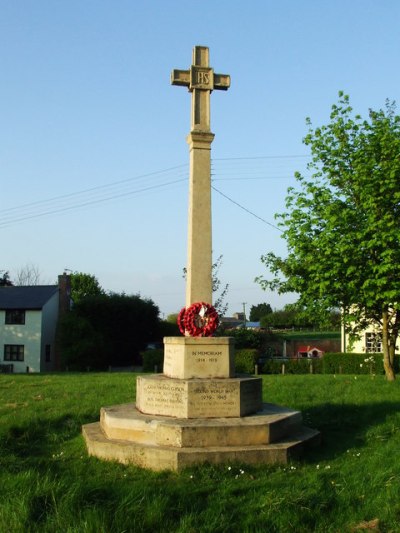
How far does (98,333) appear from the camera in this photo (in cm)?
4125

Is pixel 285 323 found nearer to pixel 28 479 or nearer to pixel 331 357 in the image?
pixel 331 357

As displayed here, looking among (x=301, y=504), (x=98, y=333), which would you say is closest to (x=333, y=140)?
(x=301, y=504)

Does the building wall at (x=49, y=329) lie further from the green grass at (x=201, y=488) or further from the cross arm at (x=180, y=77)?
the cross arm at (x=180, y=77)

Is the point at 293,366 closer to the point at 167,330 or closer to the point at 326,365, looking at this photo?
the point at 326,365

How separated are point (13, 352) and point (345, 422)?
38.0 metres

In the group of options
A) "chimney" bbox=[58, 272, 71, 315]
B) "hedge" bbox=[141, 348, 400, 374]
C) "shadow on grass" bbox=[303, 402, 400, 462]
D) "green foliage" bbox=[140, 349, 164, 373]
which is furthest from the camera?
"chimney" bbox=[58, 272, 71, 315]

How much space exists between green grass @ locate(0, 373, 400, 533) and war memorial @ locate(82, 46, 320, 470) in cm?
25

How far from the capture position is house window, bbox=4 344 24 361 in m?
42.8

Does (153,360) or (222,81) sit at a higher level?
A: (222,81)

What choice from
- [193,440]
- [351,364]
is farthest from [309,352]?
[193,440]

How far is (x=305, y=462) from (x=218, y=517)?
247 centimetres

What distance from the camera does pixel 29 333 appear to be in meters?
42.6

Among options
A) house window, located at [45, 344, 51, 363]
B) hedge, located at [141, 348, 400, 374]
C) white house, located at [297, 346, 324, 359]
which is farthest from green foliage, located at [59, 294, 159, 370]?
hedge, located at [141, 348, 400, 374]

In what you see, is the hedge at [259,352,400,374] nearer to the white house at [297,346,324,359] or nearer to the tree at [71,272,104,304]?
the white house at [297,346,324,359]
